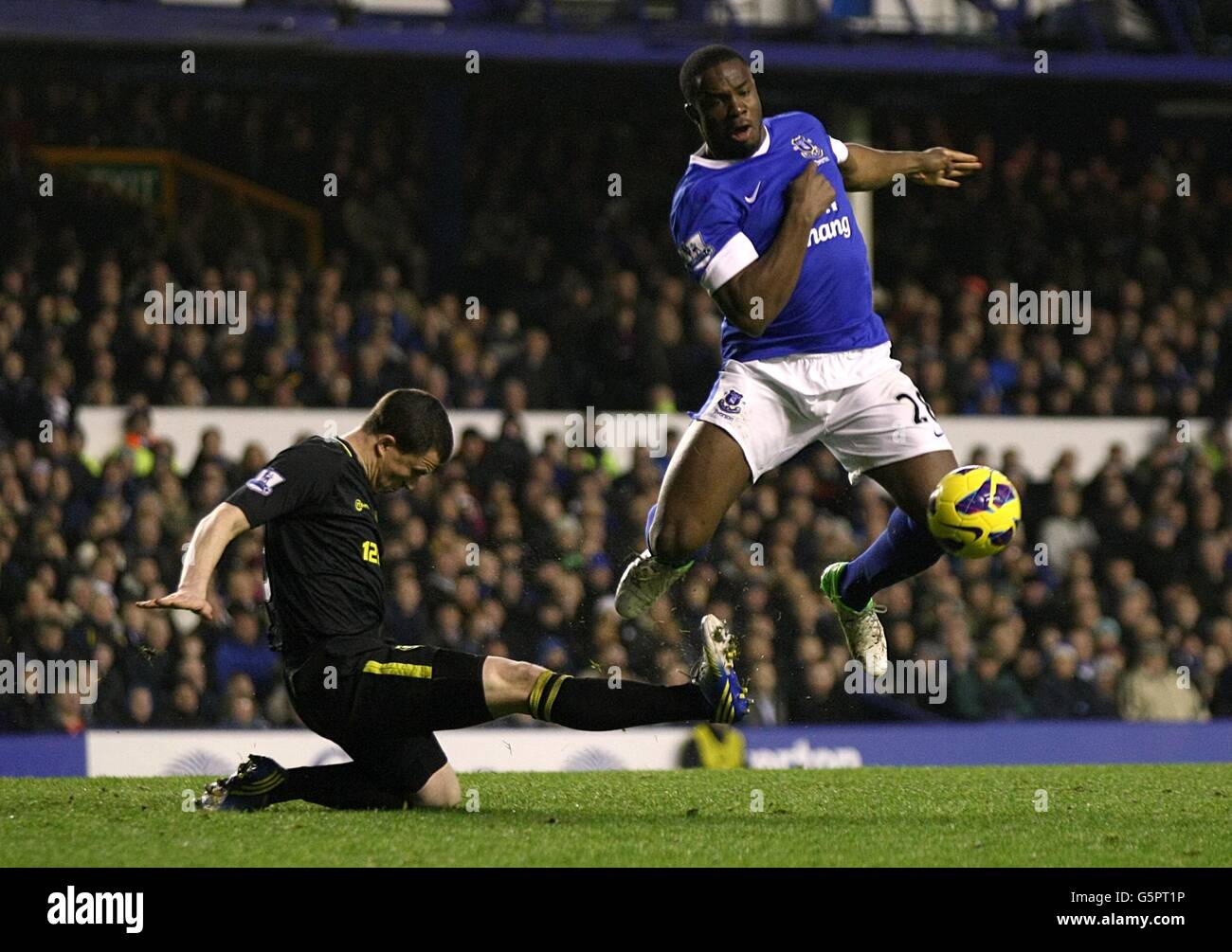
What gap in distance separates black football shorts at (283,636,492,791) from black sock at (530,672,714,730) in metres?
0.24

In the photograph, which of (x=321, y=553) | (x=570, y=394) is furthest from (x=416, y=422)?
(x=570, y=394)

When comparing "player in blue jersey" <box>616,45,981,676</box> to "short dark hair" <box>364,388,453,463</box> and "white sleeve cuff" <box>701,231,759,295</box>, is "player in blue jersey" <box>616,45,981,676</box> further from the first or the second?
"short dark hair" <box>364,388,453,463</box>

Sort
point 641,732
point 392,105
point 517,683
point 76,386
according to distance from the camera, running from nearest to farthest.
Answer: point 517,683 → point 641,732 → point 76,386 → point 392,105

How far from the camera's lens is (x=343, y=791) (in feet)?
24.4

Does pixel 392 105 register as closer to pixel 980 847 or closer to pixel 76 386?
pixel 76 386

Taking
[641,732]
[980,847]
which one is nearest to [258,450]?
[641,732]

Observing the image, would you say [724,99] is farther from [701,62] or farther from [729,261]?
[729,261]

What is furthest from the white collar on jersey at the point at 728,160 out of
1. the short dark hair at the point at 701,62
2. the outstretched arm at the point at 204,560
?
the outstretched arm at the point at 204,560

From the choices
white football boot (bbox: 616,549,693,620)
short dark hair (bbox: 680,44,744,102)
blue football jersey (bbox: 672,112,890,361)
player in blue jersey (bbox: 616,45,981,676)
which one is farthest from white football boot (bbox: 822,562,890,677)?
short dark hair (bbox: 680,44,744,102)

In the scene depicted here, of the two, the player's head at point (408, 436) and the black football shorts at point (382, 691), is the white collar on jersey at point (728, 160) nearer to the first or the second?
the player's head at point (408, 436)

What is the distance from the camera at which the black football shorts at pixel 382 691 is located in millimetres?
6949

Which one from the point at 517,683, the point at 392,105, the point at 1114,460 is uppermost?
the point at 392,105
